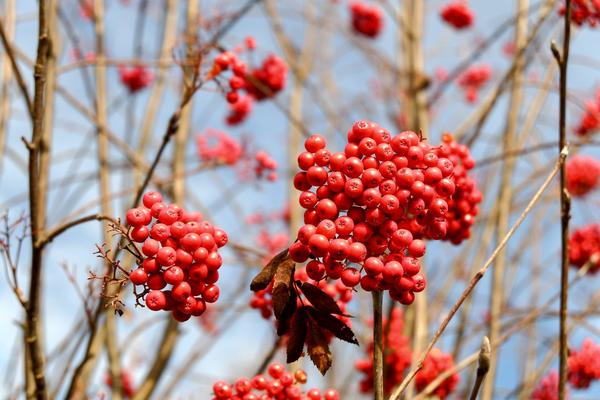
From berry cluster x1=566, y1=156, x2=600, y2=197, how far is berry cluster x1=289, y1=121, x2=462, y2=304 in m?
3.53

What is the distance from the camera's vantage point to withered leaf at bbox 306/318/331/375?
121 centimetres

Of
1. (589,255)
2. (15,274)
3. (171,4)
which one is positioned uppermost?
(171,4)

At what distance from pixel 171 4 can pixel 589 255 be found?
113 inches

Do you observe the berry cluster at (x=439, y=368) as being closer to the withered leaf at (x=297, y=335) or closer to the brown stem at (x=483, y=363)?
the withered leaf at (x=297, y=335)

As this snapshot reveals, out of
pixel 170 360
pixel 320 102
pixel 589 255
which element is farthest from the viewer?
pixel 320 102

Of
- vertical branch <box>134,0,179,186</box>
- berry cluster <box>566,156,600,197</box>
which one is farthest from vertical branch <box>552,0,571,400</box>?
berry cluster <box>566,156,600,197</box>

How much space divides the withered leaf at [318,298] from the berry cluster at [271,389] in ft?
1.70

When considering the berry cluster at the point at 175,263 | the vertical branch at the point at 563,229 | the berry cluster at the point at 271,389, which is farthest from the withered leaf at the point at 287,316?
the vertical branch at the point at 563,229

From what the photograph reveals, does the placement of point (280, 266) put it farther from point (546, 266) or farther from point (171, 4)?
point (546, 266)

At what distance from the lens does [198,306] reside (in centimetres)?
125

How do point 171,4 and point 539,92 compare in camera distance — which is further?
point 171,4

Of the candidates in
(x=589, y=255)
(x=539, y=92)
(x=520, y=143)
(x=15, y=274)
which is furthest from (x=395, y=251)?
(x=589, y=255)

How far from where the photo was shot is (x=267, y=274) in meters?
1.21

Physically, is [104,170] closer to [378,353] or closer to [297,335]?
[297,335]
